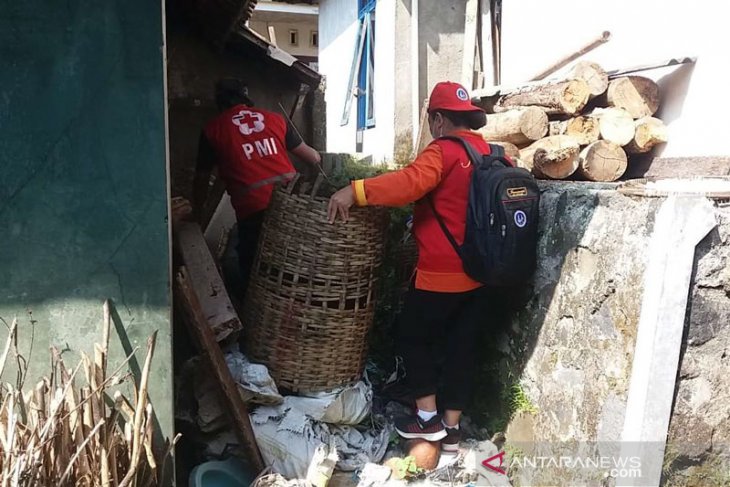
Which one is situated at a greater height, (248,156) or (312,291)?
(248,156)

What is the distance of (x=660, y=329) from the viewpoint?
2.11 m

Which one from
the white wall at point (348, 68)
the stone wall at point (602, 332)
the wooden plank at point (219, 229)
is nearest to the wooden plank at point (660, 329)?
the stone wall at point (602, 332)

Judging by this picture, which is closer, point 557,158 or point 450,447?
point 450,447

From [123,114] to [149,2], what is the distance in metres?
0.44

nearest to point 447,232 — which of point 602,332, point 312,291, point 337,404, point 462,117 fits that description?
point 462,117

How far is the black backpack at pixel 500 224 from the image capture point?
278 centimetres

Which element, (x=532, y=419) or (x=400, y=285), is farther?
(x=400, y=285)

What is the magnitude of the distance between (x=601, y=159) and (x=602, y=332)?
1.97 metres

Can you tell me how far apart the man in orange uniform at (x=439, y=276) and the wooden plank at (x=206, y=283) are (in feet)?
2.55

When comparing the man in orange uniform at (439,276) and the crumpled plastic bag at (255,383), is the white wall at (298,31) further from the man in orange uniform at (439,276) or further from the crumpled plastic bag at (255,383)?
the crumpled plastic bag at (255,383)

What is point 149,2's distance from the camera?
2.29m

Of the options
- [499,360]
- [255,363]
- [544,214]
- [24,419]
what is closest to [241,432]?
[255,363]

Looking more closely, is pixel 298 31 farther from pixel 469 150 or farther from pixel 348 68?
pixel 469 150

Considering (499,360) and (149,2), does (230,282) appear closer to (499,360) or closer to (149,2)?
(499,360)
